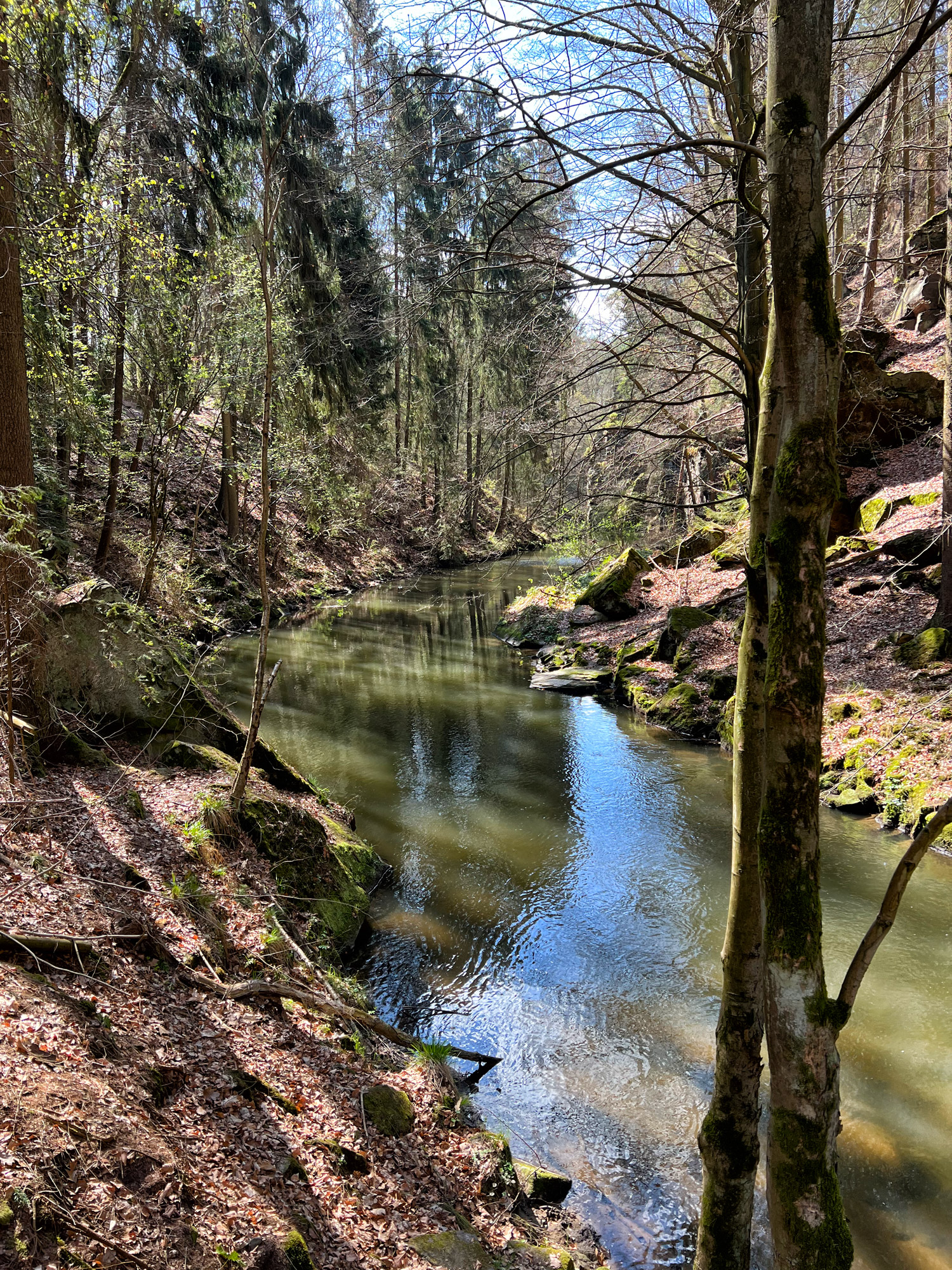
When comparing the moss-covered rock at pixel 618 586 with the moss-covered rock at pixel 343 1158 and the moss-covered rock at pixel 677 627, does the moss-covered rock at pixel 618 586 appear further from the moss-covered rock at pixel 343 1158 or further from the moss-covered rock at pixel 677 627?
the moss-covered rock at pixel 343 1158

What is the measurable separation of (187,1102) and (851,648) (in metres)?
11.6

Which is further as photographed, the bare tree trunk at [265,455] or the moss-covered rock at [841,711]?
the moss-covered rock at [841,711]

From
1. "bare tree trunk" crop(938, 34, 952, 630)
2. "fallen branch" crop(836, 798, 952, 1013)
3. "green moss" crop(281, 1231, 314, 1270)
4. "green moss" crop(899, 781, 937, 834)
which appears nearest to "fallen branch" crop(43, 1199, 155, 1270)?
"green moss" crop(281, 1231, 314, 1270)

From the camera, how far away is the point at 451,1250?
356cm

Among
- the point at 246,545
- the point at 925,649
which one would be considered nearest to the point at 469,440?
the point at 246,545

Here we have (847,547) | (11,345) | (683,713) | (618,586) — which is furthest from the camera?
(618,586)

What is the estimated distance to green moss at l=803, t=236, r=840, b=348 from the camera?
8.10 ft

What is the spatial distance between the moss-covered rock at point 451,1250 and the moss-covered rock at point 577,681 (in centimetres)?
1280

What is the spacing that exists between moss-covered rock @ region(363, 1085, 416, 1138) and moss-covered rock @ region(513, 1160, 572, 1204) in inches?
30.5

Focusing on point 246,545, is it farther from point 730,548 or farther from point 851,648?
point 730,548

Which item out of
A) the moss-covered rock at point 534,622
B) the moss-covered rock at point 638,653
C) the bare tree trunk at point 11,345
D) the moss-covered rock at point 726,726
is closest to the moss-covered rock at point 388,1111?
the bare tree trunk at point 11,345

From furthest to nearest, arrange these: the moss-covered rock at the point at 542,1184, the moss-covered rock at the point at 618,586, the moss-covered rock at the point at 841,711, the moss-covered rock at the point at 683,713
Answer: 1. the moss-covered rock at the point at 618,586
2. the moss-covered rock at the point at 683,713
3. the moss-covered rock at the point at 841,711
4. the moss-covered rock at the point at 542,1184

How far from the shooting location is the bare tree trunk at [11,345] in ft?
20.0

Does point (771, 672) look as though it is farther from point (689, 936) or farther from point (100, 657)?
point (100, 657)
